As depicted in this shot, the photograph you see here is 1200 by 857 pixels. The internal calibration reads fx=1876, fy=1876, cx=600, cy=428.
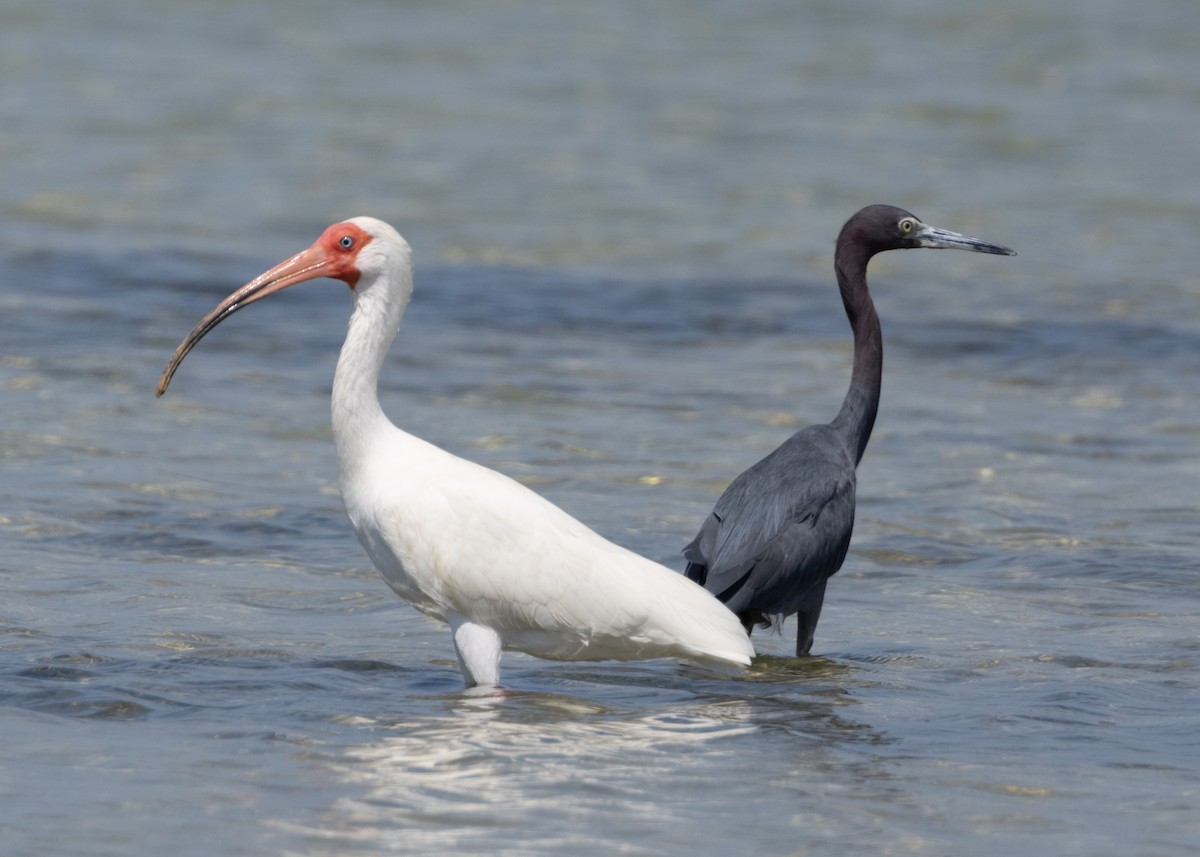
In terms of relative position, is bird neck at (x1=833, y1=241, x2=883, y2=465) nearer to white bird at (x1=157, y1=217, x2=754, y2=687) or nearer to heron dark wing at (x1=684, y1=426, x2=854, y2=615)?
heron dark wing at (x1=684, y1=426, x2=854, y2=615)

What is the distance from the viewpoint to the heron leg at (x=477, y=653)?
626 cm

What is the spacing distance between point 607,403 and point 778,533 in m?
4.32

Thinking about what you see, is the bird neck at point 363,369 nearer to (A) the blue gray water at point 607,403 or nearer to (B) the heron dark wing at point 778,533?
(A) the blue gray water at point 607,403

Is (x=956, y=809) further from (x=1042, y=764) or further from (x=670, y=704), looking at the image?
(x=670, y=704)

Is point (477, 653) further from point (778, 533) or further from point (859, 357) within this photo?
point (859, 357)

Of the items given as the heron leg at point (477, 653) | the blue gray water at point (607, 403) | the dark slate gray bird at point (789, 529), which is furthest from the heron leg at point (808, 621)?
the heron leg at point (477, 653)

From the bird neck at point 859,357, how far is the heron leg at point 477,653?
6.30 ft

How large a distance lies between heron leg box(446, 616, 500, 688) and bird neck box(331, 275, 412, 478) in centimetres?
67

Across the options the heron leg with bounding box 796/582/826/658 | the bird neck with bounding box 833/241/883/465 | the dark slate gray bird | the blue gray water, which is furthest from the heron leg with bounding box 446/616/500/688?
the bird neck with bounding box 833/241/883/465

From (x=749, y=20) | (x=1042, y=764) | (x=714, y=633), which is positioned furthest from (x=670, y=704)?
(x=749, y=20)

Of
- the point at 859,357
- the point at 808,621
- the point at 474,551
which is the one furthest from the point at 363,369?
the point at 859,357

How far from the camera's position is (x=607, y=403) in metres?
11.2

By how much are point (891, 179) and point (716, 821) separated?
14.2 m

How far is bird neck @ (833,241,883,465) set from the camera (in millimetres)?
7609
